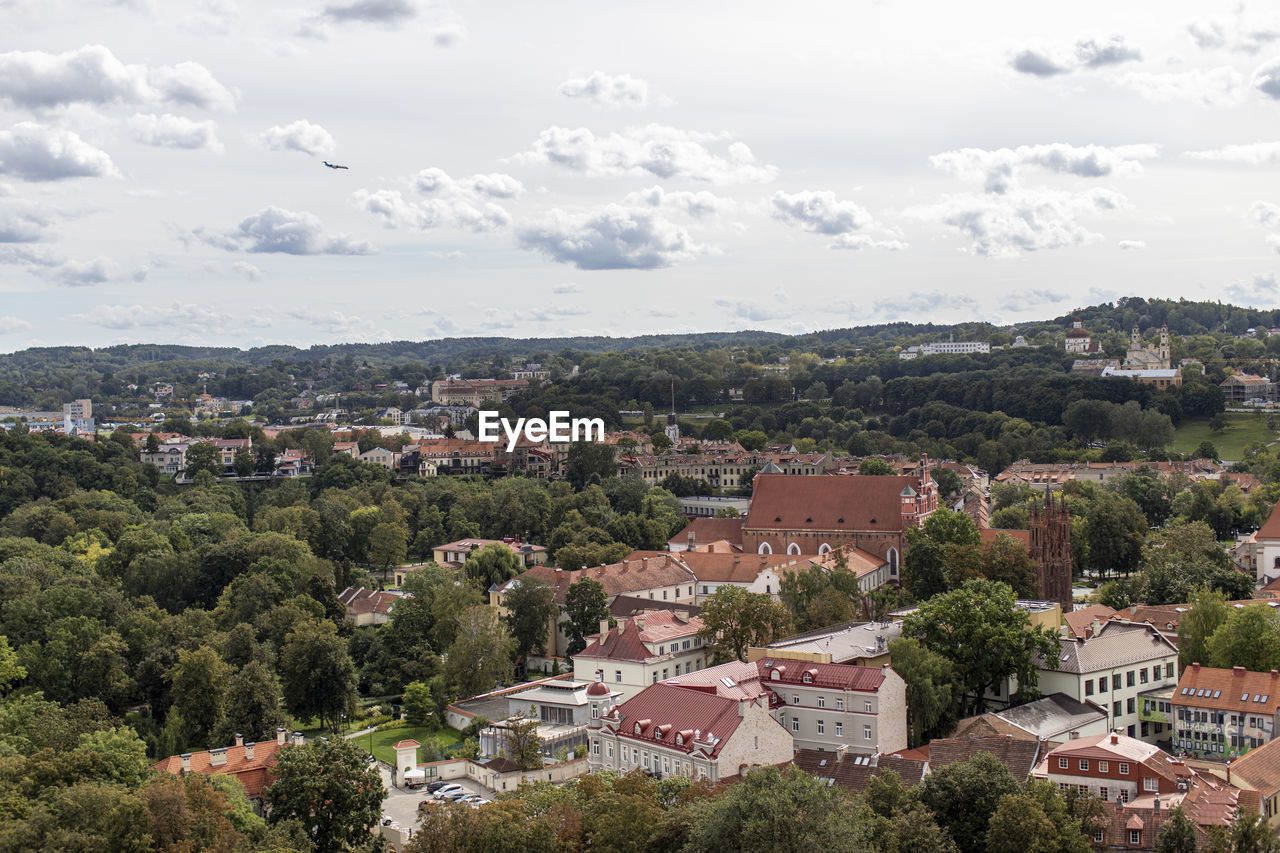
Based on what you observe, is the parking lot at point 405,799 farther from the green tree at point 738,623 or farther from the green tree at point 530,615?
the green tree at point 530,615

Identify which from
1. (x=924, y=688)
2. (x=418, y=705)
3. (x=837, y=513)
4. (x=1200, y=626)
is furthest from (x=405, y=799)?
(x=837, y=513)

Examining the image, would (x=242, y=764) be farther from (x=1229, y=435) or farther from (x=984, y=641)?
(x=1229, y=435)

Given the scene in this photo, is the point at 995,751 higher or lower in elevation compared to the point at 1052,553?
lower

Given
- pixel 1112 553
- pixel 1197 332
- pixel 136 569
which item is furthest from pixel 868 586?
pixel 1197 332

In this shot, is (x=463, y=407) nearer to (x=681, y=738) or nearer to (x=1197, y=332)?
(x=1197, y=332)

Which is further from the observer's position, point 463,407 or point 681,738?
point 463,407
